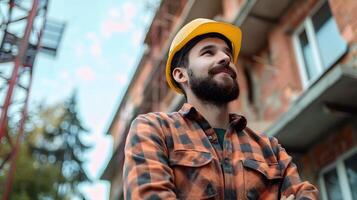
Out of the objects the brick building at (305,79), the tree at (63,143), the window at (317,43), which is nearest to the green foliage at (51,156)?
the tree at (63,143)

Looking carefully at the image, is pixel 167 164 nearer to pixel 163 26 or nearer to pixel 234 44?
pixel 234 44

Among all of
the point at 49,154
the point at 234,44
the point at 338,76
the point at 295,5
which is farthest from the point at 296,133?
the point at 49,154

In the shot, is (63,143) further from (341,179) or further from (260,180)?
(260,180)

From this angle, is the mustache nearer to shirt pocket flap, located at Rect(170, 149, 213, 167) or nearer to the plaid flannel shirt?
the plaid flannel shirt

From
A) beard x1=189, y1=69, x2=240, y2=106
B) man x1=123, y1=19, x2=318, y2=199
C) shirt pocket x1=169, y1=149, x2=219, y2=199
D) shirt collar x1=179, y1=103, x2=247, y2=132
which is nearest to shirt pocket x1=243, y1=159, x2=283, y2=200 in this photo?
man x1=123, y1=19, x2=318, y2=199

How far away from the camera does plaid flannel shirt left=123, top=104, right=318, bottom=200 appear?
1821 mm

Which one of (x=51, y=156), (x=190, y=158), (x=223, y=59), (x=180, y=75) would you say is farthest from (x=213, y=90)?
(x=51, y=156)

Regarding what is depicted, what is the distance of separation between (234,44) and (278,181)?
3.46 ft

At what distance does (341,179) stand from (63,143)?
89.5 feet

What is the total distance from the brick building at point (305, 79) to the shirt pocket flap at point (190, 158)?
3840 mm

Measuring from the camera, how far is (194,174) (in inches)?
74.5

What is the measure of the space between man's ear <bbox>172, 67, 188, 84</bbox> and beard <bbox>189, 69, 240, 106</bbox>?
15 centimetres

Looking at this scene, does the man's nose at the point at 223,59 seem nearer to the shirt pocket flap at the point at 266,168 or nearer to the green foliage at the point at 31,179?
the shirt pocket flap at the point at 266,168

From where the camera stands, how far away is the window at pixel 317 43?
748cm
